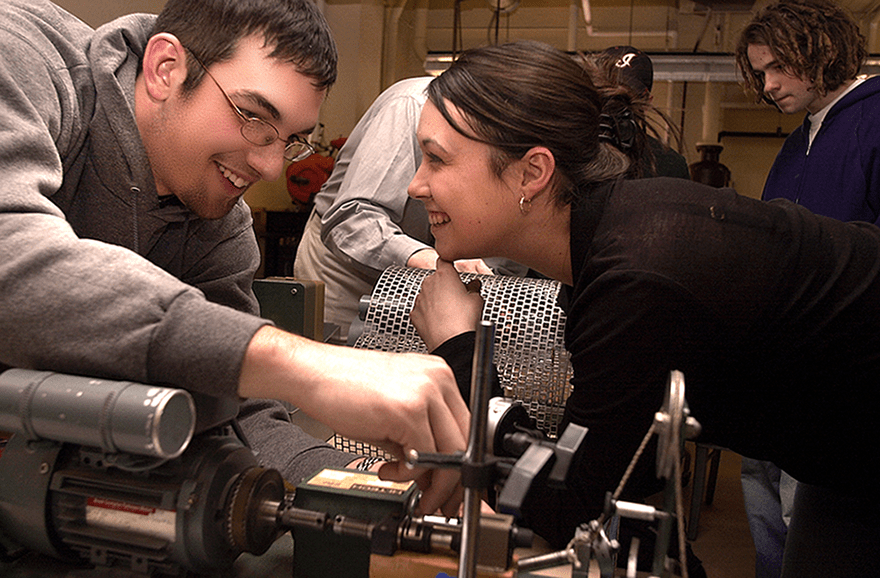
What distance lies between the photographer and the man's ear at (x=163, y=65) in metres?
1.17

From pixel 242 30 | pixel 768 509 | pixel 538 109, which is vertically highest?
pixel 242 30

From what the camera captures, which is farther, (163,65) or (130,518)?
(163,65)

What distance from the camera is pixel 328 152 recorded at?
17.7 ft

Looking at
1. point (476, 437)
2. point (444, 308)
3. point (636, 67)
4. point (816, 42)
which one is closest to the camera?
point (476, 437)

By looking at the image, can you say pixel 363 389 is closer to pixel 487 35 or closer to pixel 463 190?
pixel 463 190

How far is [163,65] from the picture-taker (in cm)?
119

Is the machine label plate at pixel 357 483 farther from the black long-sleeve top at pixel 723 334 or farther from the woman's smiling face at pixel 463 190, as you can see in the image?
the woman's smiling face at pixel 463 190

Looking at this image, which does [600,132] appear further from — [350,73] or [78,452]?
[350,73]

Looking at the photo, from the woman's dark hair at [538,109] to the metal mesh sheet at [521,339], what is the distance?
12.2 inches

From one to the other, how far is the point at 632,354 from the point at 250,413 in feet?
2.05

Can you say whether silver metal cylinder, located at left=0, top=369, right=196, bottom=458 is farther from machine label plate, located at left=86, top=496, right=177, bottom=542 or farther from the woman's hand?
the woman's hand

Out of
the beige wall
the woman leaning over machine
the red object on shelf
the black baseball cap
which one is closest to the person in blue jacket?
the black baseball cap

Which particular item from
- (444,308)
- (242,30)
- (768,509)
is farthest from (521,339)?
(768,509)

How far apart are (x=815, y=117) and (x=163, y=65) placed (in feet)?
6.16
